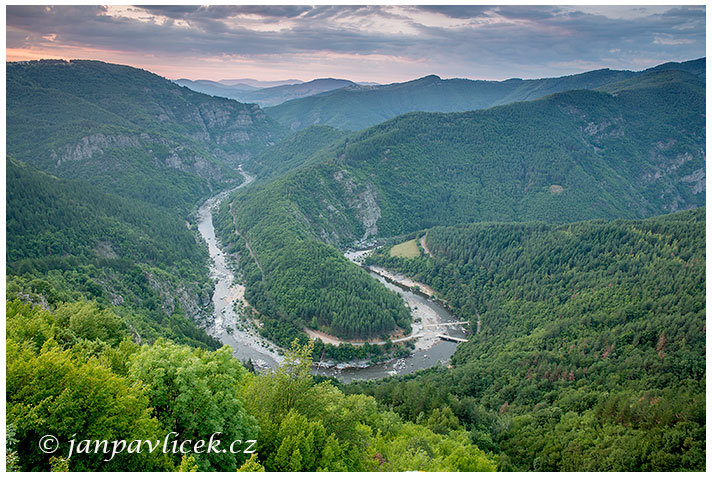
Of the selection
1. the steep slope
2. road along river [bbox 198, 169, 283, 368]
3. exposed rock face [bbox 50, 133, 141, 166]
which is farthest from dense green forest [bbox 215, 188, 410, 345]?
exposed rock face [bbox 50, 133, 141, 166]

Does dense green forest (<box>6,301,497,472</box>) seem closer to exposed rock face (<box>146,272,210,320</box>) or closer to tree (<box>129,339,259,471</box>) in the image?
tree (<box>129,339,259,471</box>)

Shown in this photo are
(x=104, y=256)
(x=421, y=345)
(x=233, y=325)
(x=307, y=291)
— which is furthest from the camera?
(x=307, y=291)

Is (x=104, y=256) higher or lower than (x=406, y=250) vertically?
higher

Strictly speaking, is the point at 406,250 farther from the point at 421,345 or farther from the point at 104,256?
the point at 104,256

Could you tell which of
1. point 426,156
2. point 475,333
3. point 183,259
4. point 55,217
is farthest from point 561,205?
point 55,217

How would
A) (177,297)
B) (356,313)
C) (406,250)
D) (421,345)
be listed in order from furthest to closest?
(406,250) → (177,297) → (356,313) → (421,345)

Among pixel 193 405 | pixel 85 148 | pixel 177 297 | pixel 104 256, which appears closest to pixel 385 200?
pixel 177 297
